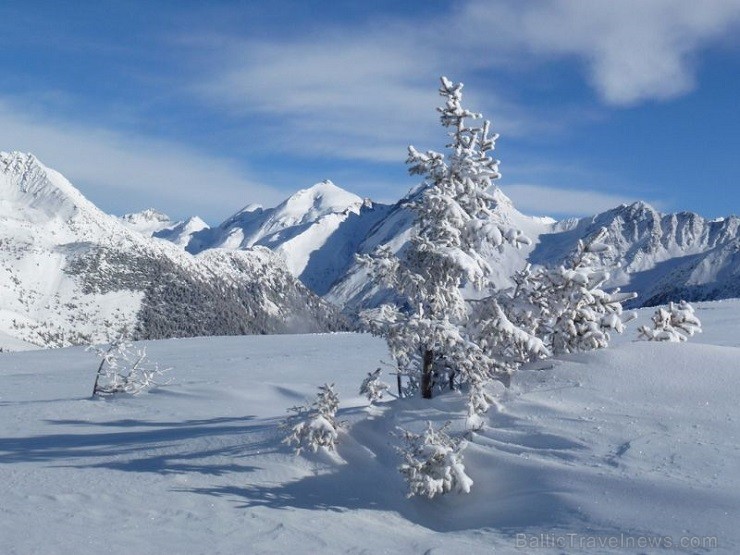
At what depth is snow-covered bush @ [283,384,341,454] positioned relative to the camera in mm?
11805

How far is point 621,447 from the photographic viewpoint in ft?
35.2

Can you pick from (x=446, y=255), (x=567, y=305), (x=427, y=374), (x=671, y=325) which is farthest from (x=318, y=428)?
(x=671, y=325)

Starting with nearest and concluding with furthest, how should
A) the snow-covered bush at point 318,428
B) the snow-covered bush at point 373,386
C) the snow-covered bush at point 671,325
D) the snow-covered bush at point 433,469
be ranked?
the snow-covered bush at point 433,469 < the snow-covered bush at point 318,428 < the snow-covered bush at point 373,386 < the snow-covered bush at point 671,325

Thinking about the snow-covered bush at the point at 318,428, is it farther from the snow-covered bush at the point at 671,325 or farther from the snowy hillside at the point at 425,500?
the snow-covered bush at the point at 671,325

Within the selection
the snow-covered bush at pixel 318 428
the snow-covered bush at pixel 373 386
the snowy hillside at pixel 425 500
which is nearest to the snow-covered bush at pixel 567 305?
the snowy hillside at pixel 425 500

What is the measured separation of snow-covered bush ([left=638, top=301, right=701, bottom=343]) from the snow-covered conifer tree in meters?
4.90

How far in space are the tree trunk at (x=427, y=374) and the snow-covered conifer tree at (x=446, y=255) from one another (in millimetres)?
570

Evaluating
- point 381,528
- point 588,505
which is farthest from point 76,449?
point 588,505

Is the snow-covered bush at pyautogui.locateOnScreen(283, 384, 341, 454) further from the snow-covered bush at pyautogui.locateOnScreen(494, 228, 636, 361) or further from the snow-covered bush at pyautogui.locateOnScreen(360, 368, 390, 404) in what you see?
the snow-covered bush at pyautogui.locateOnScreen(494, 228, 636, 361)

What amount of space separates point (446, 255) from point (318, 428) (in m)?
4.12

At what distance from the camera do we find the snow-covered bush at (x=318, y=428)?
1180 centimetres

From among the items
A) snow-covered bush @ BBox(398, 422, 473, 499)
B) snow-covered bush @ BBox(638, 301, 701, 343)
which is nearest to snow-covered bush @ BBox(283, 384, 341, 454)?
snow-covered bush @ BBox(398, 422, 473, 499)

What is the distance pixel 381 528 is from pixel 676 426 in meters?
5.70

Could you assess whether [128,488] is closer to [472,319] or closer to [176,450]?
[176,450]
